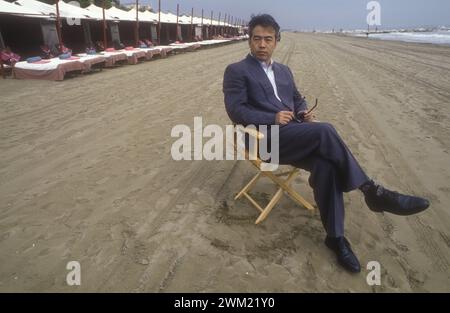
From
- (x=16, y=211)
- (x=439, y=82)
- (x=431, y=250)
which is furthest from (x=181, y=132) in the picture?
(x=439, y=82)

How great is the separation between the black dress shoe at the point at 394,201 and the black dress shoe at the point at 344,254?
41 cm

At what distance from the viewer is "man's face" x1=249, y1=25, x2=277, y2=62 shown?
313cm

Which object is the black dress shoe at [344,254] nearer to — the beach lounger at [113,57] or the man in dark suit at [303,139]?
the man in dark suit at [303,139]

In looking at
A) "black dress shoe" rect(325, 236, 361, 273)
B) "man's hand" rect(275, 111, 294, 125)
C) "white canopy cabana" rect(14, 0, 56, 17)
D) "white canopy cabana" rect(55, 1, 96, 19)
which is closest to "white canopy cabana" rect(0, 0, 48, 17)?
"white canopy cabana" rect(14, 0, 56, 17)

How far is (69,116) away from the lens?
6543 millimetres

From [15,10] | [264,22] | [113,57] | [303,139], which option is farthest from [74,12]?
[303,139]

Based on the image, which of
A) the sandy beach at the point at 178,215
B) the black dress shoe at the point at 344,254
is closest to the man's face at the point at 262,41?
the sandy beach at the point at 178,215

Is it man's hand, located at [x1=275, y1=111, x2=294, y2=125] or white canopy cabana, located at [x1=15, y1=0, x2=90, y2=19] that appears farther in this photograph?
white canopy cabana, located at [x1=15, y1=0, x2=90, y2=19]

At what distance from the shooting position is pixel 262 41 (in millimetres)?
3162

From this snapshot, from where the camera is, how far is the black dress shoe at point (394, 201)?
255 cm

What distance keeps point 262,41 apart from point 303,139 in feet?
3.62

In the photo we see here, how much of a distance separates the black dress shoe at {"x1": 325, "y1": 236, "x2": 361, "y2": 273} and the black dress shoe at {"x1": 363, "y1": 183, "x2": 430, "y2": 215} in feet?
1.33

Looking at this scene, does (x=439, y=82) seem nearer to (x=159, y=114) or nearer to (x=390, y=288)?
(x=159, y=114)

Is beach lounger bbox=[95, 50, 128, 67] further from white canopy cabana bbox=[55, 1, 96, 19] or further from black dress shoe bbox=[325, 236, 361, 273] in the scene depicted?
black dress shoe bbox=[325, 236, 361, 273]
